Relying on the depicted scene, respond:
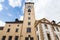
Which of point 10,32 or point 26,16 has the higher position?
point 26,16

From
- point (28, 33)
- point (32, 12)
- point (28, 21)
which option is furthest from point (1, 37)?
point (32, 12)

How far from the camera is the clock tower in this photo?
27828 millimetres

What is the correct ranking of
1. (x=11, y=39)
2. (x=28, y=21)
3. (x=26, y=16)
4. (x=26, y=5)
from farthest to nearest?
(x=26, y=5), (x=26, y=16), (x=28, y=21), (x=11, y=39)

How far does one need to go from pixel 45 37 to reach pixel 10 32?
1167cm

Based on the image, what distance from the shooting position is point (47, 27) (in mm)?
27875

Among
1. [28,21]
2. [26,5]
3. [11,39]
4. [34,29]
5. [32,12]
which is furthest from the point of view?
[26,5]

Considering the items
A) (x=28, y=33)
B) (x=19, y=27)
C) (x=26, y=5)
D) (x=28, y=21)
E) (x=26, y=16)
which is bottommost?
(x=28, y=33)

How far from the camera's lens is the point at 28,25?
31.0m

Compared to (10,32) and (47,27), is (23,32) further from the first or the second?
(47,27)

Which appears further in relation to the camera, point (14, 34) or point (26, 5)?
point (26, 5)

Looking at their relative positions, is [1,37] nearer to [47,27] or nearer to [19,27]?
[19,27]

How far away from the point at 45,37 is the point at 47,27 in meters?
4.36

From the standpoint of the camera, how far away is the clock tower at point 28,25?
27.8 meters

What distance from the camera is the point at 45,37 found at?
24500 millimetres
